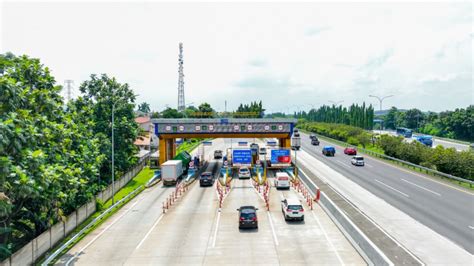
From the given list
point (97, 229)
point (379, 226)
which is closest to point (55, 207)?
point (97, 229)

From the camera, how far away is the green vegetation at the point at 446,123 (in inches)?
4125

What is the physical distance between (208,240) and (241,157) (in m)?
27.6

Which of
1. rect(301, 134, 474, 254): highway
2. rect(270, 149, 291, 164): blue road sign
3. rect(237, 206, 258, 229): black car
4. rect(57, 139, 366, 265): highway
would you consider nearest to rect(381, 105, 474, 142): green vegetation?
rect(301, 134, 474, 254): highway

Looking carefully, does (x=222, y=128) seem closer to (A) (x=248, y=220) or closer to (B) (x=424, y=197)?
(B) (x=424, y=197)

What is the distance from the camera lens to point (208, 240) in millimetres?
23703

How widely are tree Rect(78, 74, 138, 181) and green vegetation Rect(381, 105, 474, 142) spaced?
96832mm

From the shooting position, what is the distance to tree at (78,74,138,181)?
4828 cm

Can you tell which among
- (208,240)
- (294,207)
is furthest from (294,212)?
(208,240)

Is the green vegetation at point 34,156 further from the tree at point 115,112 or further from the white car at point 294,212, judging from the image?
the white car at point 294,212

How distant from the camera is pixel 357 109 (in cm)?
13212

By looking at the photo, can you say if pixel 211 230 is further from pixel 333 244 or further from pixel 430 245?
pixel 430 245

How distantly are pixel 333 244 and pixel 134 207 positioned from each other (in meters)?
20.1

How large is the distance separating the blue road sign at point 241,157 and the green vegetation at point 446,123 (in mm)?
82829

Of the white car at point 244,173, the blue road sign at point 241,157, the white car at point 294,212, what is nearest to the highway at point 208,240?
the white car at point 294,212
